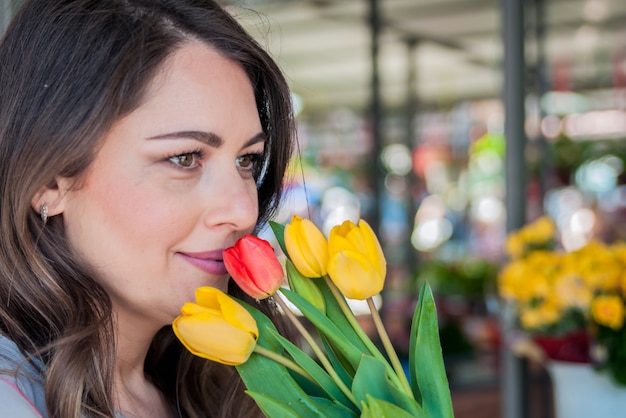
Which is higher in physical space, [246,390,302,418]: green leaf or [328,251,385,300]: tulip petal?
[328,251,385,300]: tulip petal

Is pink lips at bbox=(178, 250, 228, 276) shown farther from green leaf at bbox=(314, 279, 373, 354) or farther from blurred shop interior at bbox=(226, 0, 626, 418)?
blurred shop interior at bbox=(226, 0, 626, 418)

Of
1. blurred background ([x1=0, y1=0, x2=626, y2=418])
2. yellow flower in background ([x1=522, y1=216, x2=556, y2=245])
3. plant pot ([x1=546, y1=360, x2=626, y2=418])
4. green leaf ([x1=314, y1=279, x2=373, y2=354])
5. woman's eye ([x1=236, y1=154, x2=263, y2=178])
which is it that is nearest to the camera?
green leaf ([x1=314, y1=279, x2=373, y2=354])

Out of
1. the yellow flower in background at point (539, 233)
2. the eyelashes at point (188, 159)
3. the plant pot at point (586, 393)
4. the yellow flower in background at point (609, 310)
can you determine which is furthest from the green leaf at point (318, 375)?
the yellow flower in background at point (539, 233)

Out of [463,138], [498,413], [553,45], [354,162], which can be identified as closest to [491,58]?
[463,138]

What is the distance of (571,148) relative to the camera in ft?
13.5

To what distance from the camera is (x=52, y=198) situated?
0.99m

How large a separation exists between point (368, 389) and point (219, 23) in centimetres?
52

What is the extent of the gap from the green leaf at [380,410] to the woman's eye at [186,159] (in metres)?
0.36

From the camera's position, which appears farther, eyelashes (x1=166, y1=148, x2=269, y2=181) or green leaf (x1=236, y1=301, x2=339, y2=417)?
eyelashes (x1=166, y1=148, x2=269, y2=181)

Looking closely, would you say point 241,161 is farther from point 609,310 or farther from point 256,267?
point 609,310

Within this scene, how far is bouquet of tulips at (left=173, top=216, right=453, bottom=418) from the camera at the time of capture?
2.58 ft

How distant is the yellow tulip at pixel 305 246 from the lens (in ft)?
2.74

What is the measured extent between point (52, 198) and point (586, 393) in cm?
184

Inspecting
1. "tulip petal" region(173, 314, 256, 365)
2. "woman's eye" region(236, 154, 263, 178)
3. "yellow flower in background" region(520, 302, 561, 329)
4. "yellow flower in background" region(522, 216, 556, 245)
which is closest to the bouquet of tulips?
"tulip petal" region(173, 314, 256, 365)
